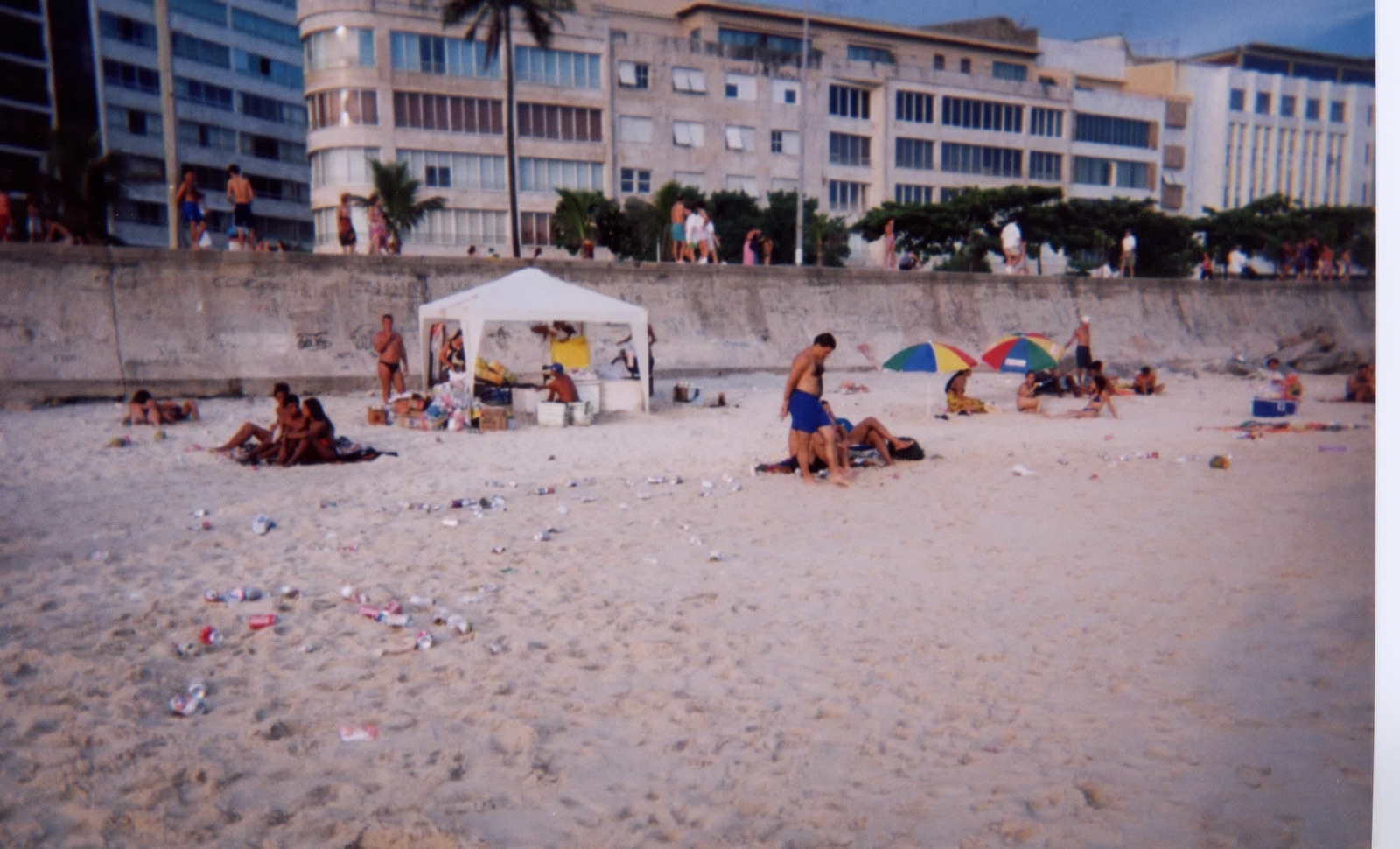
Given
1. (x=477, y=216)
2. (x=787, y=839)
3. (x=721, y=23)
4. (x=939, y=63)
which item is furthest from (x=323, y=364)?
(x=939, y=63)

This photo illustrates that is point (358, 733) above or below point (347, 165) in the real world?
below

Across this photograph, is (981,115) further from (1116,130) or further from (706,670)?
(706,670)

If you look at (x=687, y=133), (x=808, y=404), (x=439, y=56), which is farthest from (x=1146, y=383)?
(x=439, y=56)

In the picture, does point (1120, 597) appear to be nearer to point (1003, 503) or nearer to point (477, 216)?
point (1003, 503)

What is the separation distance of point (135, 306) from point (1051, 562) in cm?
1533

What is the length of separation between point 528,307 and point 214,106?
150 feet

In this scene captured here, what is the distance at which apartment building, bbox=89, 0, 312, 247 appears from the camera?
4503 centimetres

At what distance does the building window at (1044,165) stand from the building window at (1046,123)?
100 centimetres

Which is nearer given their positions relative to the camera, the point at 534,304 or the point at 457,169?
the point at 534,304

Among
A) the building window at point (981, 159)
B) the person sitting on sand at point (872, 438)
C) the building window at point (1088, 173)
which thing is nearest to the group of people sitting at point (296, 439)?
the person sitting on sand at point (872, 438)

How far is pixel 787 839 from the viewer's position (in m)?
2.98

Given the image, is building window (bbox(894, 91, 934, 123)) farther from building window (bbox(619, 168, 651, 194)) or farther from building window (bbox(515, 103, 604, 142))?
building window (bbox(515, 103, 604, 142))

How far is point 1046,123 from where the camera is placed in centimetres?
4681

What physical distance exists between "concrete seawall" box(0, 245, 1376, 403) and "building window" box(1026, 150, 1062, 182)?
24988 millimetres
